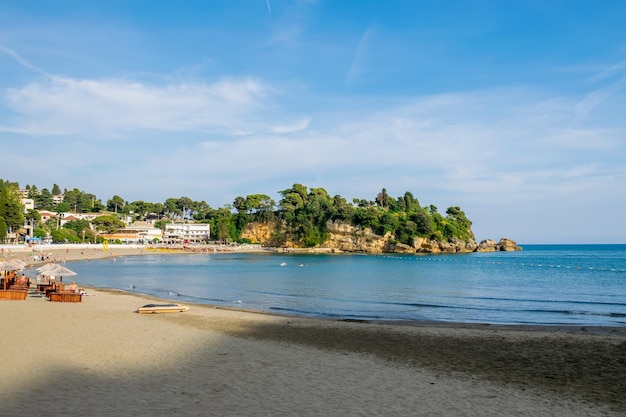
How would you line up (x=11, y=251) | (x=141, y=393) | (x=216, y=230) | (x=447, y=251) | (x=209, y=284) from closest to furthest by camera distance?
1. (x=141, y=393)
2. (x=209, y=284)
3. (x=11, y=251)
4. (x=447, y=251)
5. (x=216, y=230)

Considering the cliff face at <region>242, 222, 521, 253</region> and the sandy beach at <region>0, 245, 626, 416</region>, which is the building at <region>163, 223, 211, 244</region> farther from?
the sandy beach at <region>0, 245, 626, 416</region>

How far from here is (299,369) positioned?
1225 centimetres

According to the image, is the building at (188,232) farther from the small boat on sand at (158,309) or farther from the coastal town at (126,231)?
the small boat on sand at (158,309)

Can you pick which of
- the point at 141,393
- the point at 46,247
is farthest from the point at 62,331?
the point at 46,247

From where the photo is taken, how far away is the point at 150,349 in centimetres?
1425

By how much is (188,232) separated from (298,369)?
190 meters

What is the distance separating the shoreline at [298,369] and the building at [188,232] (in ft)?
571

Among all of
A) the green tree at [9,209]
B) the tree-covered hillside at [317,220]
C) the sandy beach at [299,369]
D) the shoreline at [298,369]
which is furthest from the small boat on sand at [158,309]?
the tree-covered hillside at [317,220]

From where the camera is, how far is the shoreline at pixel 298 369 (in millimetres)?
9289

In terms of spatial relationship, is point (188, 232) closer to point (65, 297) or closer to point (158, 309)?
point (65, 297)

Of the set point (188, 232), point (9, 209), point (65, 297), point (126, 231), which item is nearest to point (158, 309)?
point (65, 297)

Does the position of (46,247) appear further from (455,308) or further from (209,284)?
(455,308)

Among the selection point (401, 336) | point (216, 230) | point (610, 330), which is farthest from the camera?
point (216, 230)

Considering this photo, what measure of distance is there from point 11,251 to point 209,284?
5475 centimetres
